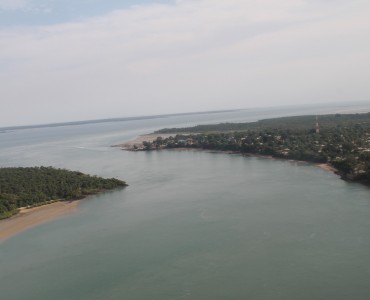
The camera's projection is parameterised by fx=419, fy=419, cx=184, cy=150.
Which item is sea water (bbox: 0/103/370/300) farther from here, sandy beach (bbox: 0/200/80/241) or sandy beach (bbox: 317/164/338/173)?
sandy beach (bbox: 317/164/338/173)

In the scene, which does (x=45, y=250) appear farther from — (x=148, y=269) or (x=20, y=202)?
(x=20, y=202)

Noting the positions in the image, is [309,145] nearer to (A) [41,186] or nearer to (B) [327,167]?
(B) [327,167]

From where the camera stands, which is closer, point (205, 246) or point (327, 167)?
point (205, 246)

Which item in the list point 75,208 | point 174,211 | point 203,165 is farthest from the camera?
point 203,165

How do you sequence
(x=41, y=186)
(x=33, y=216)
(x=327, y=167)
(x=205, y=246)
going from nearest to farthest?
1. (x=205, y=246)
2. (x=33, y=216)
3. (x=41, y=186)
4. (x=327, y=167)

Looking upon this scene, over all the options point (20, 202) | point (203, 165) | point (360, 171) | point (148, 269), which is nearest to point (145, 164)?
point (203, 165)

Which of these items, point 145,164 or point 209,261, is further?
point 145,164

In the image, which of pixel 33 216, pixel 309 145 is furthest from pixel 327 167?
pixel 33 216
